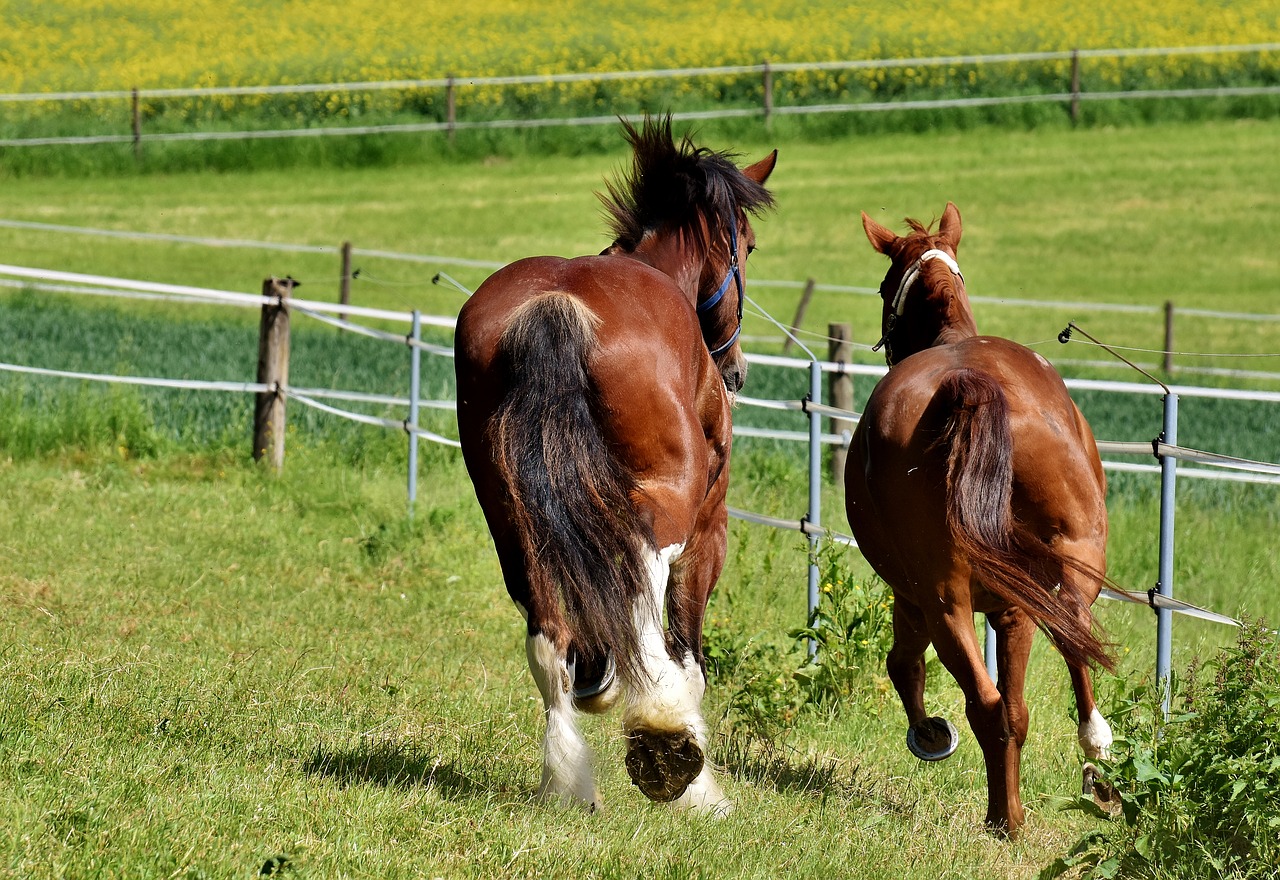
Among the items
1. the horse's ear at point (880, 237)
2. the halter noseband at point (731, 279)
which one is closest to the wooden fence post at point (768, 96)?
the horse's ear at point (880, 237)

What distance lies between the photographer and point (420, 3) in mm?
38469

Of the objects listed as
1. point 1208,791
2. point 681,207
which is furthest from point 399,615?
point 1208,791

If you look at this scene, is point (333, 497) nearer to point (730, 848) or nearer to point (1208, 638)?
point (1208, 638)

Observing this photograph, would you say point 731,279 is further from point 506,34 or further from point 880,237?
point 506,34

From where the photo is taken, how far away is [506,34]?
35.0 meters

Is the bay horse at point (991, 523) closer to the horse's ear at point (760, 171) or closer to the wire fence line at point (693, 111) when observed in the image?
the horse's ear at point (760, 171)

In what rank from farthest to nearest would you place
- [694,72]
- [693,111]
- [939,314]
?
1. [694,72]
2. [693,111]
3. [939,314]

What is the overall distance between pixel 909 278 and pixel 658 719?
245 cm

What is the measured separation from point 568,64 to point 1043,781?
93.9ft

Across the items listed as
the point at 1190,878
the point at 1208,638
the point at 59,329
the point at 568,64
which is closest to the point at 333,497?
the point at 1208,638

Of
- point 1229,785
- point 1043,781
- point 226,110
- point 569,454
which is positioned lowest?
point 1043,781

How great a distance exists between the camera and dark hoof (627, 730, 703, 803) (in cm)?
421

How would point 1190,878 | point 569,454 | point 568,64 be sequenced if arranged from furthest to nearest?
point 568,64
point 569,454
point 1190,878

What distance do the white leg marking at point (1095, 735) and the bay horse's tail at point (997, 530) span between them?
34 cm
